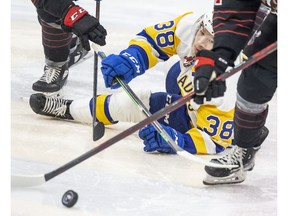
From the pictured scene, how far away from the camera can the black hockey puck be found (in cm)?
217

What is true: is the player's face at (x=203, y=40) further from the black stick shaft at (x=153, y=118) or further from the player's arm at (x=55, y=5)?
the black stick shaft at (x=153, y=118)

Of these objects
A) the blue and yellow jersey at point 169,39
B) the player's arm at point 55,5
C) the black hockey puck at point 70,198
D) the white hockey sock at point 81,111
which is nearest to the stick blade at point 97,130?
the white hockey sock at point 81,111

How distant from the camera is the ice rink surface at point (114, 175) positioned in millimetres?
2217

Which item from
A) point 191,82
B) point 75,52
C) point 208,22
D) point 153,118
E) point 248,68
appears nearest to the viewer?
point 153,118

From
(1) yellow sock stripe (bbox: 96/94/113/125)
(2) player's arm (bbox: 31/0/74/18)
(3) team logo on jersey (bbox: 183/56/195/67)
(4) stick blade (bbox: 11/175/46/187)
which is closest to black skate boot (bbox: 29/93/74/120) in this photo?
(1) yellow sock stripe (bbox: 96/94/113/125)

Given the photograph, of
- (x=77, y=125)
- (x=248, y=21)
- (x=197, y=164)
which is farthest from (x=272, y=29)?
(x=77, y=125)

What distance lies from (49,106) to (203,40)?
Answer: 628 millimetres

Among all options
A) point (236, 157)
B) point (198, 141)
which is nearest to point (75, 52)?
point (198, 141)

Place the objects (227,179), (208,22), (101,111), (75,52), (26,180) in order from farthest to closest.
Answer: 1. (75,52)
2. (101,111)
3. (208,22)
4. (227,179)
5. (26,180)

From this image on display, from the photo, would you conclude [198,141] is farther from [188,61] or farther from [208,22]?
[208,22]

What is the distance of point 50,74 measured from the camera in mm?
3045

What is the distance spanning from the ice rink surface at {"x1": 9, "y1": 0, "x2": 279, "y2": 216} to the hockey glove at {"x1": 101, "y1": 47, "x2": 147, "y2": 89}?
241 mm

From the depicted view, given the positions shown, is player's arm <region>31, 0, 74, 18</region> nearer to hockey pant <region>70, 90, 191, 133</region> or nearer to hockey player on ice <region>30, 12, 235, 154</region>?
hockey player on ice <region>30, 12, 235, 154</region>

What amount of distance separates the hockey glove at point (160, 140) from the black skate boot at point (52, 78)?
1.79ft
